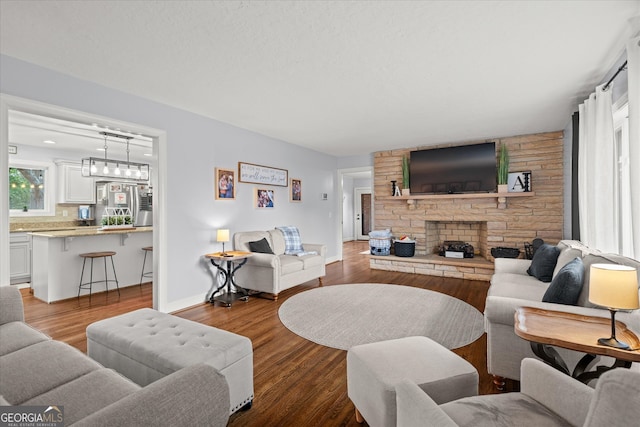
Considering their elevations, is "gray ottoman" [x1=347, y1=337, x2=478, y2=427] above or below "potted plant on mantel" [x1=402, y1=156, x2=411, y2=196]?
below

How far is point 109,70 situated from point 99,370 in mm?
2572

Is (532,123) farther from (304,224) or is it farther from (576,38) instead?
(304,224)

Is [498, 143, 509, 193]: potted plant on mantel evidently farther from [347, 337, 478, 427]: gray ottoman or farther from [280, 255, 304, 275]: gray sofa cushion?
[347, 337, 478, 427]: gray ottoman

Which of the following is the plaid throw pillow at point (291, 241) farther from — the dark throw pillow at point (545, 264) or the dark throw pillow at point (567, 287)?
the dark throw pillow at point (567, 287)

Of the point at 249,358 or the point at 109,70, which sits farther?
the point at 109,70

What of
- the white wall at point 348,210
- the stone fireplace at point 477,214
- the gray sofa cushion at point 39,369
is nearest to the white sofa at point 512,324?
the gray sofa cushion at point 39,369

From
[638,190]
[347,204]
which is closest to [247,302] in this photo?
[638,190]

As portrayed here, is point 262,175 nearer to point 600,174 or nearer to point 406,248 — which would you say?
point 406,248

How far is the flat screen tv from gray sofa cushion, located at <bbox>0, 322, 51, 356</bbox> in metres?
5.70

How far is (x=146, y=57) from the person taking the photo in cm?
257

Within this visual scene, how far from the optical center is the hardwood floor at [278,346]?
1.88 metres

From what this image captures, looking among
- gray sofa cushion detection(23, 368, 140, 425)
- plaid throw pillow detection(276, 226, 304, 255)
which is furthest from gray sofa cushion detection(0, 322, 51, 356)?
plaid throw pillow detection(276, 226, 304, 255)

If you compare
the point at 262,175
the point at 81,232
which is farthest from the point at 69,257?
the point at 262,175

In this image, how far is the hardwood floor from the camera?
1.88 metres
